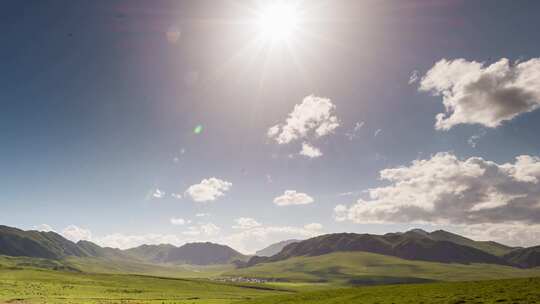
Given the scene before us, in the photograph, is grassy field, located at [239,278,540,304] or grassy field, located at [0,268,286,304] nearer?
grassy field, located at [239,278,540,304]

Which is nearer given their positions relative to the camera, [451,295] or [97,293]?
[451,295]

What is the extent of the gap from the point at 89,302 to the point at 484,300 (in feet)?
252

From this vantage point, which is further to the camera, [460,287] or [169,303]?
[169,303]

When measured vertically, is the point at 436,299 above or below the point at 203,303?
above

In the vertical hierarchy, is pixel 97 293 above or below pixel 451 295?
below

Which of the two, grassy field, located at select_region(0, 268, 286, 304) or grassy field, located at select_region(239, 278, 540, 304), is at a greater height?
grassy field, located at select_region(239, 278, 540, 304)

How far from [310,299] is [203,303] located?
34811 millimetres

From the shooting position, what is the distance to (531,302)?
3759 cm

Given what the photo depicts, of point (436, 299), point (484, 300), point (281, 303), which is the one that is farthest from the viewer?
point (281, 303)

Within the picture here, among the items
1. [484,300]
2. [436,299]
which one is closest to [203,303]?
[436,299]

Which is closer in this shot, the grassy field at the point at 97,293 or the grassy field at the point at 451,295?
the grassy field at the point at 451,295

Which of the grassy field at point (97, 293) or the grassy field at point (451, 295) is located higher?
the grassy field at point (451, 295)

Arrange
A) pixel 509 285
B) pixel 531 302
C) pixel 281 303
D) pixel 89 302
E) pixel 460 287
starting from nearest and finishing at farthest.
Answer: pixel 531 302
pixel 509 285
pixel 460 287
pixel 281 303
pixel 89 302

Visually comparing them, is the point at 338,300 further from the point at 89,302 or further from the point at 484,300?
the point at 89,302
